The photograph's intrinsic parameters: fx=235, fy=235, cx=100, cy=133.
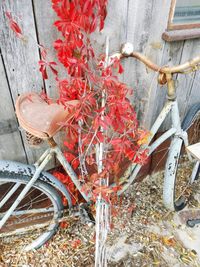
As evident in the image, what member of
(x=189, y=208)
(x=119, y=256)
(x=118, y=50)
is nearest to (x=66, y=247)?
(x=119, y=256)

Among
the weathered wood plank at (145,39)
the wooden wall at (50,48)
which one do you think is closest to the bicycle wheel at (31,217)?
the wooden wall at (50,48)

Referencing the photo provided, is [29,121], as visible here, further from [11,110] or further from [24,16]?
[24,16]

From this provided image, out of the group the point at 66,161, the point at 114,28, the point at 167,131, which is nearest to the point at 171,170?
the point at 167,131

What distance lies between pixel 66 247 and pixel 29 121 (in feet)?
4.59

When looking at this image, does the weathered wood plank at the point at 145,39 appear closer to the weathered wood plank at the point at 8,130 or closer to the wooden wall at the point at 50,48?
the wooden wall at the point at 50,48

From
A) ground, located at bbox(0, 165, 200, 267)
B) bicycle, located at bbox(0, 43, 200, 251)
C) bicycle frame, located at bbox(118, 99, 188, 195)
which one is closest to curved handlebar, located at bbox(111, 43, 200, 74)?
bicycle, located at bbox(0, 43, 200, 251)

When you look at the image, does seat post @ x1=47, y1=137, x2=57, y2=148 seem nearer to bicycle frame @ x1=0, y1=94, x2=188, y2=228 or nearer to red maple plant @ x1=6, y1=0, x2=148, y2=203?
bicycle frame @ x1=0, y1=94, x2=188, y2=228

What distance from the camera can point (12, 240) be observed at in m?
2.20

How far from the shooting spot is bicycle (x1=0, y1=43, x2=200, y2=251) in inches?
54.4

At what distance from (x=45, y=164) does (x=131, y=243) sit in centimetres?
121

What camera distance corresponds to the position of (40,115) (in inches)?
54.0

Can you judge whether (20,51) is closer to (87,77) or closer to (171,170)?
(87,77)

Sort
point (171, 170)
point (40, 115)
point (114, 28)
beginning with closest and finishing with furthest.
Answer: point (40, 115) < point (114, 28) < point (171, 170)

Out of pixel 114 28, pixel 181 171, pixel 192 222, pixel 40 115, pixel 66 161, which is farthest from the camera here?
pixel 181 171
